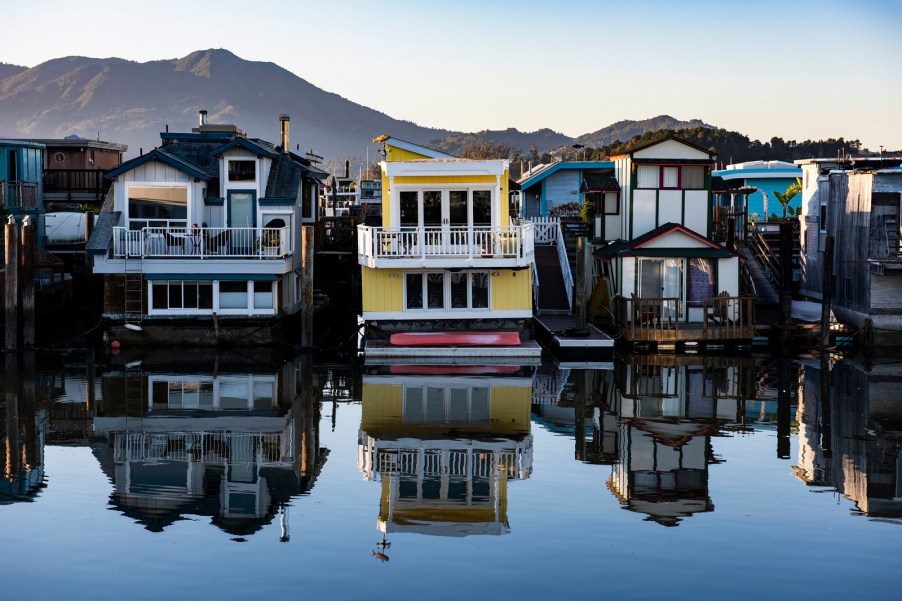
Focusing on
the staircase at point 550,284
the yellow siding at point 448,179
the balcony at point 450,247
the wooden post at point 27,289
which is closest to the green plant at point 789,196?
the staircase at point 550,284

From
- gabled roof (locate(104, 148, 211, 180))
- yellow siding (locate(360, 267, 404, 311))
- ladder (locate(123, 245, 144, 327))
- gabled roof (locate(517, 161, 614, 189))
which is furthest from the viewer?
gabled roof (locate(517, 161, 614, 189))

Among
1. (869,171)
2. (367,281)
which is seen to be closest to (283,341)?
(367,281)

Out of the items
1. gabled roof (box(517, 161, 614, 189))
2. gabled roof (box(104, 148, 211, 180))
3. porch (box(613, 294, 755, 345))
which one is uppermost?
gabled roof (box(517, 161, 614, 189))

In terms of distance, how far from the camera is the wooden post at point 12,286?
1421 inches

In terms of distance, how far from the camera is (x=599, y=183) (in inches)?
1690

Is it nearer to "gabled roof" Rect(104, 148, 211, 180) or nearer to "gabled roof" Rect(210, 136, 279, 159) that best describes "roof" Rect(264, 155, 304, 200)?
"gabled roof" Rect(210, 136, 279, 159)

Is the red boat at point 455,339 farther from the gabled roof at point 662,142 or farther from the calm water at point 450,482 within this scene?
the gabled roof at point 662,142

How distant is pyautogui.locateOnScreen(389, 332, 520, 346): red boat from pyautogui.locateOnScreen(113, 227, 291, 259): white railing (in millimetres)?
5713

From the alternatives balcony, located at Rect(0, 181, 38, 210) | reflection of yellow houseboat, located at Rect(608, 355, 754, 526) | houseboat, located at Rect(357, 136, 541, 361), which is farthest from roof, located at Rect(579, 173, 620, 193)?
balcony, located at Rect(0, 181, 38, 210)

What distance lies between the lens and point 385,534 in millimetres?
19031

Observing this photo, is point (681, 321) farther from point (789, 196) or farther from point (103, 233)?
point (789, 196)

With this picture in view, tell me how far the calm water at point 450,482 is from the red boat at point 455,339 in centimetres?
165

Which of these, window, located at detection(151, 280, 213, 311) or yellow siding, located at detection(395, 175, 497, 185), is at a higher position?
yellow siding, located at detection(395, 175, 497, 185)

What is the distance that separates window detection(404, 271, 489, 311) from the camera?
37.2 meters
